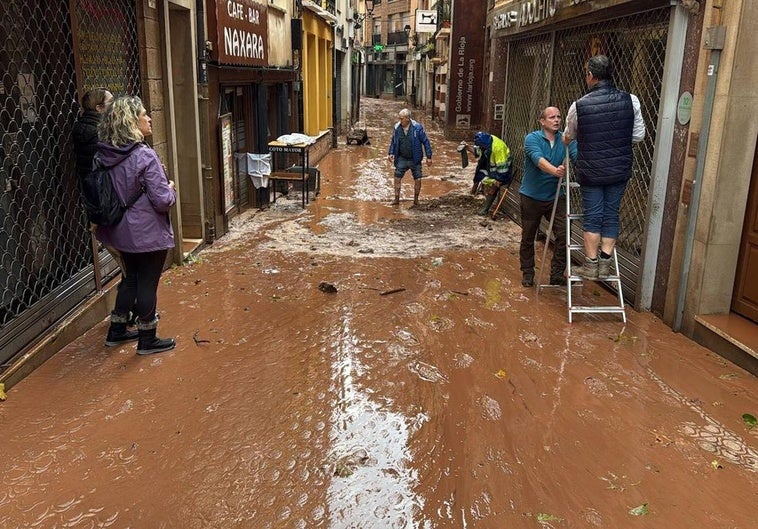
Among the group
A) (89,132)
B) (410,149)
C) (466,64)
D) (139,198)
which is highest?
(466,64)

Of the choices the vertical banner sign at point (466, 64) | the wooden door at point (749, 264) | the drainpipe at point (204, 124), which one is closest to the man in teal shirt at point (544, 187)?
the wooden door at point (749, 264)

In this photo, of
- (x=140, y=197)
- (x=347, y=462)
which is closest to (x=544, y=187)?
(x=140, y=197)

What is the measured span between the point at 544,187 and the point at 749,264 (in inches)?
82.8

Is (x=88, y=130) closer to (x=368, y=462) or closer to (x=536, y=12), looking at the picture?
(x=368, y=462)

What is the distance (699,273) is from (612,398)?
1.61 m

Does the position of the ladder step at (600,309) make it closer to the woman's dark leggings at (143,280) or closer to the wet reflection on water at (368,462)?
the wet reflection on water at (368,462)

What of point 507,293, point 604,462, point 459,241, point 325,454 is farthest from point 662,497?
point 459,241

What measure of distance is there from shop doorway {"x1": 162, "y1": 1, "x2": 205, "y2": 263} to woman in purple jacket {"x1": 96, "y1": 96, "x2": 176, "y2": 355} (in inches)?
97.2

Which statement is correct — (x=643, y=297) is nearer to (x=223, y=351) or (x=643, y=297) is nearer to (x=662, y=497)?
(x=662, y=497)

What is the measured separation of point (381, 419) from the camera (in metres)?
4.07

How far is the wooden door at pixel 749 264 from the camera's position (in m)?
5.13

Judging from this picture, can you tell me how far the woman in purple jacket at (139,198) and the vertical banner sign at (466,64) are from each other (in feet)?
59.1

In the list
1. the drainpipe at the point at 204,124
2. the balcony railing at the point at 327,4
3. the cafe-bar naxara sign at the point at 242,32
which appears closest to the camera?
the drainpipe at the point at 204,124

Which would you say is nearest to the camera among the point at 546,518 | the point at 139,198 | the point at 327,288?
the point at 546,518
